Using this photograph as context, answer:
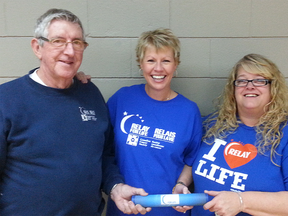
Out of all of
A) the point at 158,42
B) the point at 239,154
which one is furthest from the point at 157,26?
the point at 239,154

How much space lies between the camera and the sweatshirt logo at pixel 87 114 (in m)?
1.61

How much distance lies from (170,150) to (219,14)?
141 centimetres

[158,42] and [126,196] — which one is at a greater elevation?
[158,42]

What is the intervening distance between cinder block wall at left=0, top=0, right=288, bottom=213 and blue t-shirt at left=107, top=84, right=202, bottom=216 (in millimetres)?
582

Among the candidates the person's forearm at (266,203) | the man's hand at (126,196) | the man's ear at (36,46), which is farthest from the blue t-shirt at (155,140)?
the man's ear at (36,46)

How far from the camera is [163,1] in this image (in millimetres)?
2252

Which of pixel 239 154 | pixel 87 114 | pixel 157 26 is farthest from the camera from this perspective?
pixel 157 26

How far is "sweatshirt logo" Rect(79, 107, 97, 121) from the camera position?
5.28 feet

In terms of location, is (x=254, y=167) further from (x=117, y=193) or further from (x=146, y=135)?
(x=117, y=193)

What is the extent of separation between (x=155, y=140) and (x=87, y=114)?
1.76 feet

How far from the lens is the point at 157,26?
2279mm

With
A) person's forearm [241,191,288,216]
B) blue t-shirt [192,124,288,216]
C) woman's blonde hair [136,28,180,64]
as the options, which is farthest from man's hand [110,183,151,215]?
woman's blonde hair [136,28,180,64]

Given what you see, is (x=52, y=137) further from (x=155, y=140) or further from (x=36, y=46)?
(x=155, y=140)

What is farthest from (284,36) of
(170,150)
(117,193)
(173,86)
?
(117,193)
